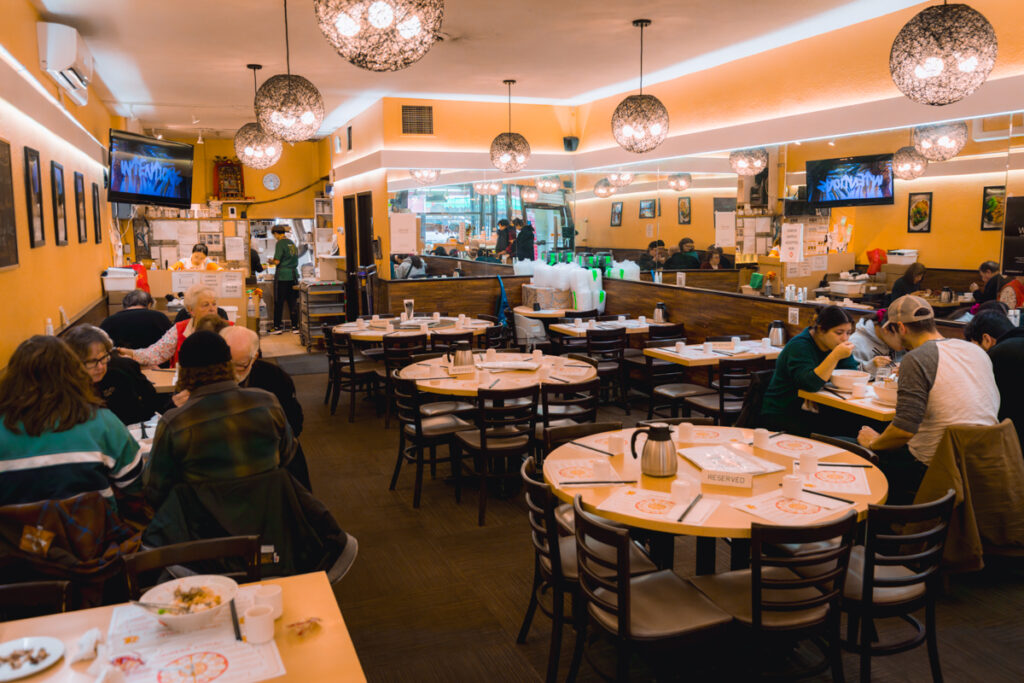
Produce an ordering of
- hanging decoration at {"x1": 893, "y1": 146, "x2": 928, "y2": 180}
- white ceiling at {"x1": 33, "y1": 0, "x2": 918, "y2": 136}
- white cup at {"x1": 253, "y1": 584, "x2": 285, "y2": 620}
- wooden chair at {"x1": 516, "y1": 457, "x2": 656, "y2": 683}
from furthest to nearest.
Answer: hanging decoration at {"x1": 893, "y1": 146, "x2": 928, "y2": 180}, white ceiling at {"x1": 33, "y1": 0, "x2": 918, "y2": 136}, wooden chair at {"x1": 516, "y1": 457, "x2": 656, "y2": 683}, white cup at {"x1": 253, "y1": 584, "x2": 285, "y2": 620}

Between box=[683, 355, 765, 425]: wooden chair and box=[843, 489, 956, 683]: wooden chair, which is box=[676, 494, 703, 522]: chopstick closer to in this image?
box=[843, 489, 956, 683]: wooden chair

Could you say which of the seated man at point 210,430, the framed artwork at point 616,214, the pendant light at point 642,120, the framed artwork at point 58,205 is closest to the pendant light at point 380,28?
the seated man at point 210,430

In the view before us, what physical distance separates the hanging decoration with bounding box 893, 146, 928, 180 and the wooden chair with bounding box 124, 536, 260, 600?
21.8 ft

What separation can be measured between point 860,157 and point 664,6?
263 cm

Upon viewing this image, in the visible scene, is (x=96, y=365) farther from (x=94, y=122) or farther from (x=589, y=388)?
(x=94, y=122)

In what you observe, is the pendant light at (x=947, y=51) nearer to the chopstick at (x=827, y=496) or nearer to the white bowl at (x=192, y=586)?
the chopstick at (x=827, y=496)

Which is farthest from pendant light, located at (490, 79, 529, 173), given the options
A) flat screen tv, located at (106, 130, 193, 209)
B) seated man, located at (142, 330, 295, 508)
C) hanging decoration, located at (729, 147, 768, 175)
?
seated man, located at (142, 330, 295, 508)

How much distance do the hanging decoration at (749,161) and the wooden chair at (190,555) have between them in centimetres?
740

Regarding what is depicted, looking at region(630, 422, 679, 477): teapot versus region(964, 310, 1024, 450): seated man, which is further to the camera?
region(964, 310, 1024, 450): seated man

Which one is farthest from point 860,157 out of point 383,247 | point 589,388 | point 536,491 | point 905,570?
point 383,247

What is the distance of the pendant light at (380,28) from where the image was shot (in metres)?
3.17

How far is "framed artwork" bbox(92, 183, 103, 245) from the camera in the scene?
8.63 m

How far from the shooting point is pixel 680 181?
31.7ft

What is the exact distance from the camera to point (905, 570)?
3125mm
